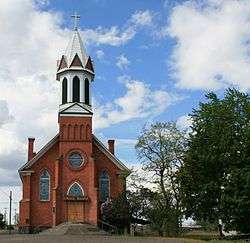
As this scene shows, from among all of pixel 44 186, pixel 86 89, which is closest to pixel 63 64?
pixel 86 89

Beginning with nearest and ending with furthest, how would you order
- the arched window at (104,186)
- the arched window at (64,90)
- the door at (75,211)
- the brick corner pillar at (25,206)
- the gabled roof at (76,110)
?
the door at (75,211)
the brick corner pillar at (25,206)
the gabled roof at (76,110)
the arched window at (104,186)
the arched window at (64,90)

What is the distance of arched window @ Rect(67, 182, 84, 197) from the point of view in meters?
63.7

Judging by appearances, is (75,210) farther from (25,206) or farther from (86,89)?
(86,89)

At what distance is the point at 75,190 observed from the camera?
6394 centimetres

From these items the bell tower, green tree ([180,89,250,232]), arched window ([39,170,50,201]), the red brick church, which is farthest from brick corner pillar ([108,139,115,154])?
green tree ([180,89,250,232])

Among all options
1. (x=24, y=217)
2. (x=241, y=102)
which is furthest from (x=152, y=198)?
(x=24, y=217)

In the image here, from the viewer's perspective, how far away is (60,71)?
6806cm

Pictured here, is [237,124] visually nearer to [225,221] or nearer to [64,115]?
[225,221]

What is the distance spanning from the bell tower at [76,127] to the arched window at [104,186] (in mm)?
2973

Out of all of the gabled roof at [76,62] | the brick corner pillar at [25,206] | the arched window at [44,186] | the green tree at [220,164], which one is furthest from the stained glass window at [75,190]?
the green tree at [220,164]

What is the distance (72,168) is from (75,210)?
503 cm

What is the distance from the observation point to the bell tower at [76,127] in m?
63.5

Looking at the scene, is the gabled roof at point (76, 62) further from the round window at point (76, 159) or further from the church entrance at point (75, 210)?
the church entrance at point (75, 210)

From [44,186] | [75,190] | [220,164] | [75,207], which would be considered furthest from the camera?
[44,186]
